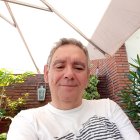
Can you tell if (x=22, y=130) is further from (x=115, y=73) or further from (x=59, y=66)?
(x=115, y=73)

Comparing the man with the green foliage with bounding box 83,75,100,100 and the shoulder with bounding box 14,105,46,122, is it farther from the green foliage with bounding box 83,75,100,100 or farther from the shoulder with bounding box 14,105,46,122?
the green foliage with bounding box 83,75,100,100

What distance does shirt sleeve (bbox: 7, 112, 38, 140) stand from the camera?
110cm

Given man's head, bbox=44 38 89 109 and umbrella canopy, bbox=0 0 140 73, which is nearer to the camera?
man's head, bbox=44 38 89 109

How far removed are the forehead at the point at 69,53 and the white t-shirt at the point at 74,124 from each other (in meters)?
0.25

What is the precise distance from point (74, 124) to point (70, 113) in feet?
0.24

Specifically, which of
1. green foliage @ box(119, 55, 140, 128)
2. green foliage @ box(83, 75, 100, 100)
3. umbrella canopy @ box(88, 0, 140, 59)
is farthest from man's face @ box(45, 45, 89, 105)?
green foliage @ box(83, 75, 100, 100)

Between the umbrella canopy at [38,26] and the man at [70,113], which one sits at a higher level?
the umbrella canopy at [38,26]

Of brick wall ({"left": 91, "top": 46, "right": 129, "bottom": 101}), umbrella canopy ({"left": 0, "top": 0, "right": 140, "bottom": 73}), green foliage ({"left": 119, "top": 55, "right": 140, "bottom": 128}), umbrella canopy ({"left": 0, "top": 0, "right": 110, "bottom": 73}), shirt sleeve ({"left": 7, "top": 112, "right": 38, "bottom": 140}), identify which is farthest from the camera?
brick wall ({"left": 91, "top": 46, "right": 129, "bottom": 101})

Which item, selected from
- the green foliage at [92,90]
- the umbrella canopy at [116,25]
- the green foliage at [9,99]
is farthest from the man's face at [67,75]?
the green foliage at [92,90]

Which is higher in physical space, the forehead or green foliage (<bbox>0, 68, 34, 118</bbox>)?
green foliage (<bbox>0, 68, 34, 118</bbox>)

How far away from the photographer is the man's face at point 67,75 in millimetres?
1280

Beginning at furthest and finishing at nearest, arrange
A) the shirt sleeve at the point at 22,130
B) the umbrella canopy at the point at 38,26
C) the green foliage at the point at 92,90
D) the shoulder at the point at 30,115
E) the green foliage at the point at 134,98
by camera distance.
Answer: the green foliage at the point at 92,90 → the green foliage at the point at 134,98 → the umbrella canopy at the point at 38,26 → the shoulder at the point at 30,115 → the shirt sleeve at the point at 22,130

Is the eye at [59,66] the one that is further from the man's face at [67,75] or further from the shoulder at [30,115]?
the shoulder at [30,115]

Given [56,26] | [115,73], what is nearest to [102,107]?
[56,26]
